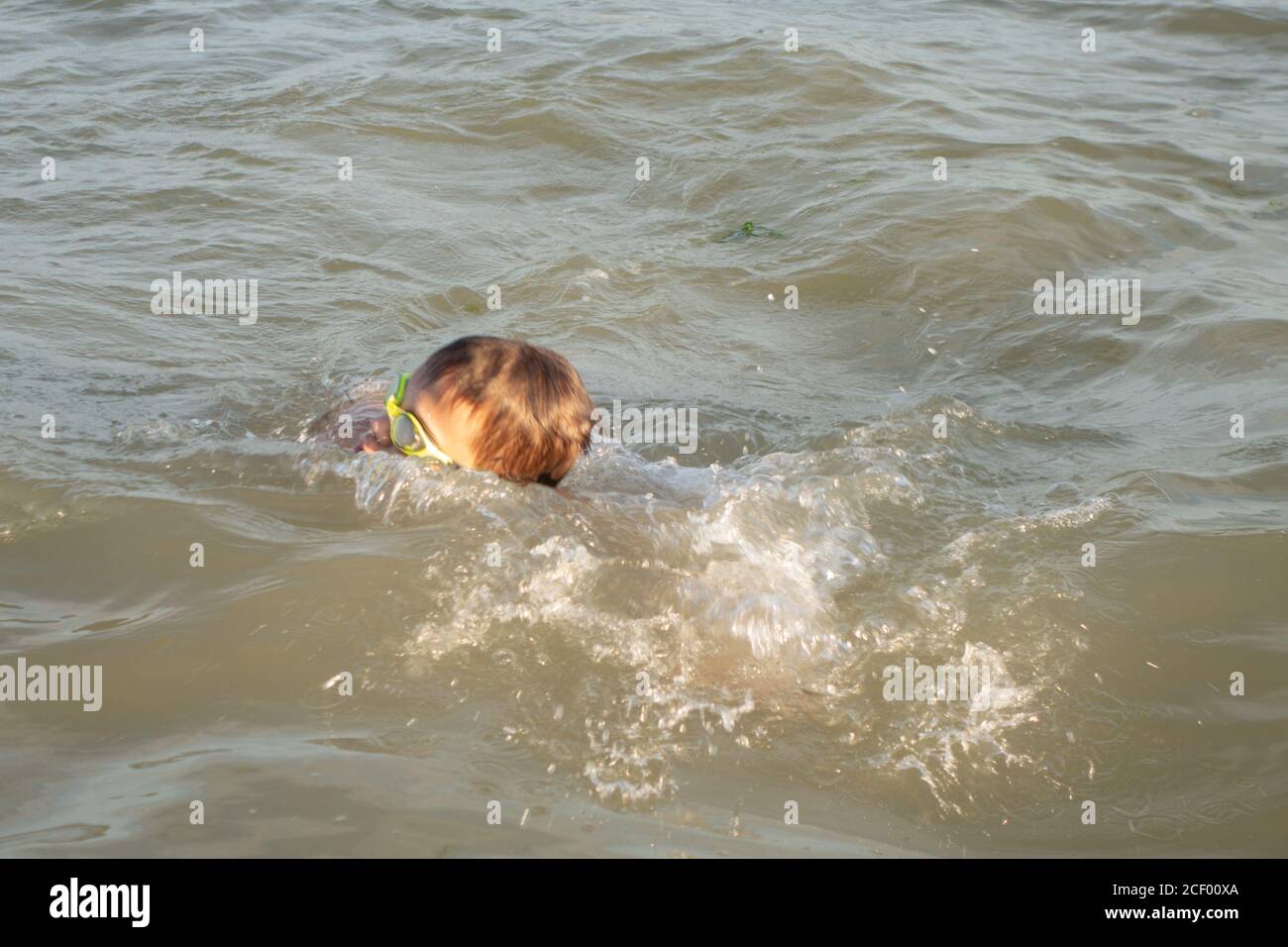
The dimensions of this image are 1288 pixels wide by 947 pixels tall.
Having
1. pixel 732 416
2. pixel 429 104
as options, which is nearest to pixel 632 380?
pixel 732 416

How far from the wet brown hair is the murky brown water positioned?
104 mm

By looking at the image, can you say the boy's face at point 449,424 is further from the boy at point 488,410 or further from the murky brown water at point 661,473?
the murky brown water at point 661,473

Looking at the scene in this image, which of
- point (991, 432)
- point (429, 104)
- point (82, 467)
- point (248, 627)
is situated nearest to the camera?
point (248, 627)

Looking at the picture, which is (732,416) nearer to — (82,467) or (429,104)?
(82,467)

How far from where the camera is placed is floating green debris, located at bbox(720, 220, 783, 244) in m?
7.07

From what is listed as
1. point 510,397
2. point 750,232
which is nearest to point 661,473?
point 510,397

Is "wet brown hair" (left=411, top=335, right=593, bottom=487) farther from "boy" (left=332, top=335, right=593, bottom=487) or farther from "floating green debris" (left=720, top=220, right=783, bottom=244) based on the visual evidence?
"floating green debris" (left=720, top=220, right=783, bottom=244)

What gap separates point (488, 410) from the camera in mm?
3725

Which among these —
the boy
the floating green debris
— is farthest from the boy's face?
the floating green debris

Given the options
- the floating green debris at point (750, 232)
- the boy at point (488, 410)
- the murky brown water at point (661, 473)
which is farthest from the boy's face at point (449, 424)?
the floating green debris at point (750, 232)

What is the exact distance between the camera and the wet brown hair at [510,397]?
372 centimetres

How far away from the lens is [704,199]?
24.8ft

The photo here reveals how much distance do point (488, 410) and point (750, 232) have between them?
3712 mm

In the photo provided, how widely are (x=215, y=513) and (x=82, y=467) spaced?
1.82ft
